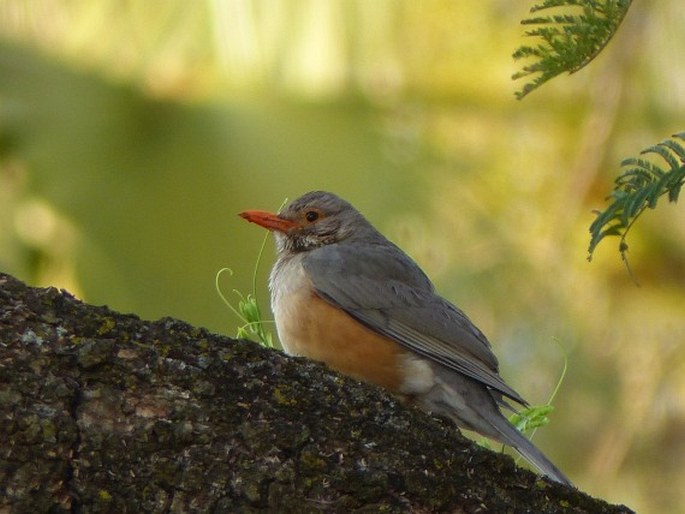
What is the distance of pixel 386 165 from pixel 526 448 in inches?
223

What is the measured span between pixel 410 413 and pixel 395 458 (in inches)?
7.4

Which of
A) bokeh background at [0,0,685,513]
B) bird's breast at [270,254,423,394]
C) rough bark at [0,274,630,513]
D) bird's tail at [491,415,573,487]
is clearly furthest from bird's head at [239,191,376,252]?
rough bark at [0,274,630,513]

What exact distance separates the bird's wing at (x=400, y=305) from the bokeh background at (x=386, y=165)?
9.19 ft

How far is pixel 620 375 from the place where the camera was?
11719 millimetres

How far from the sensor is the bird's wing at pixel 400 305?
579 cm

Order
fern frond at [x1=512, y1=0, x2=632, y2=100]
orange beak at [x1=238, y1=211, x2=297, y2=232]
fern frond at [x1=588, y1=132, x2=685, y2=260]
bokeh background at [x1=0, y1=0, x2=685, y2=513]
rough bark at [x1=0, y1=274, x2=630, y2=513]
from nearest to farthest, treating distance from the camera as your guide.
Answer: rough bark at [x1=0, y1=274, x2=630, y2=513]
fern frond at [x1=588, y1=132, x2=685, y2=260]
fern frond at [x1=512, y1=0, x2=632, y2=100]
orange beak at [x1=238, y1=211, x2=297, y2=232]
bokeh background at [x1=0, y1=0, x2=685, y2=513]

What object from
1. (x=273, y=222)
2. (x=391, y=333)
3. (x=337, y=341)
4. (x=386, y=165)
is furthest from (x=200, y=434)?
(x=386, y=165)

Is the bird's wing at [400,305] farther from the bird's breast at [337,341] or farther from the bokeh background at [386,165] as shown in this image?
the bokeh background at [386,165]

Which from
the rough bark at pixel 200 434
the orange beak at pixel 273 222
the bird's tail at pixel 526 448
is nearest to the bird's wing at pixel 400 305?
the bird's tail at pixel 526 448

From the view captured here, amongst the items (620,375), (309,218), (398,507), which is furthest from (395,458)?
(620,375)

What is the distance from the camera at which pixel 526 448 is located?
17.0ft

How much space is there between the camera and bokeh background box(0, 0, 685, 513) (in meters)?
9.85

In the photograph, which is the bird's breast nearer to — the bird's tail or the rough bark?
the bird's tail

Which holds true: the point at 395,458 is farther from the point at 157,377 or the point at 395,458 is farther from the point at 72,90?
the point at 72,90
